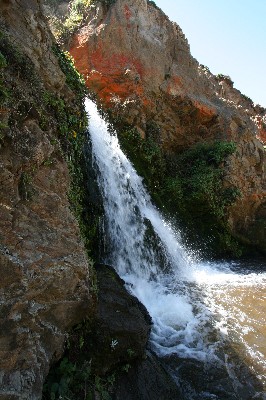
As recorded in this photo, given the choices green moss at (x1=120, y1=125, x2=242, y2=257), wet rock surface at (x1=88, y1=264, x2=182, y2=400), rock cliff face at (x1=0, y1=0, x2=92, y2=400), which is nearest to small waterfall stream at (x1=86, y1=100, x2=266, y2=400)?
wet rock surface at (x1=88, y1=264, x2=182, y2=400)

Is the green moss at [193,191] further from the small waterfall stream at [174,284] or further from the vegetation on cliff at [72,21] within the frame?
the vegetation on cliff at [72,21]

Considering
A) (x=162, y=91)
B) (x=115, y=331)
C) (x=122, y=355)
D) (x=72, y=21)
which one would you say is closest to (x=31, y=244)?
(x=115, y=331)

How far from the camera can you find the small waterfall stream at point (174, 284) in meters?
5.57

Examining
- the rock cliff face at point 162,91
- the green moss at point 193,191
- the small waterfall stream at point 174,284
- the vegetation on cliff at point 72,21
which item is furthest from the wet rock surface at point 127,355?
the vegetation on cliff at point 72,21

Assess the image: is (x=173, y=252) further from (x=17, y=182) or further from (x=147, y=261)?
(x=17, y=182)

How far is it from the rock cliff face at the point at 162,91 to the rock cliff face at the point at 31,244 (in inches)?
320

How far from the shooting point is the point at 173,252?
1023 cm

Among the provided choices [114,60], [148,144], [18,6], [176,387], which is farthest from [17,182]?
[114,60]

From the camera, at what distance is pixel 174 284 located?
27.6ft

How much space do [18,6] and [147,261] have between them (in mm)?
6477

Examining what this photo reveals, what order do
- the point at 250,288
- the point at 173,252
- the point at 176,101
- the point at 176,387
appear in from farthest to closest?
the point at 176,101 → the point at 173,252 → the point at 250,288 → the point at 176,387

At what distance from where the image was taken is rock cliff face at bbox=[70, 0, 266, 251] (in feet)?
43.1

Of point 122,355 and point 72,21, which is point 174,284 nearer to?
point 122,355

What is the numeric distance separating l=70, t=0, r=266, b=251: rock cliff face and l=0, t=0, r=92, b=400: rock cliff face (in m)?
8.13
